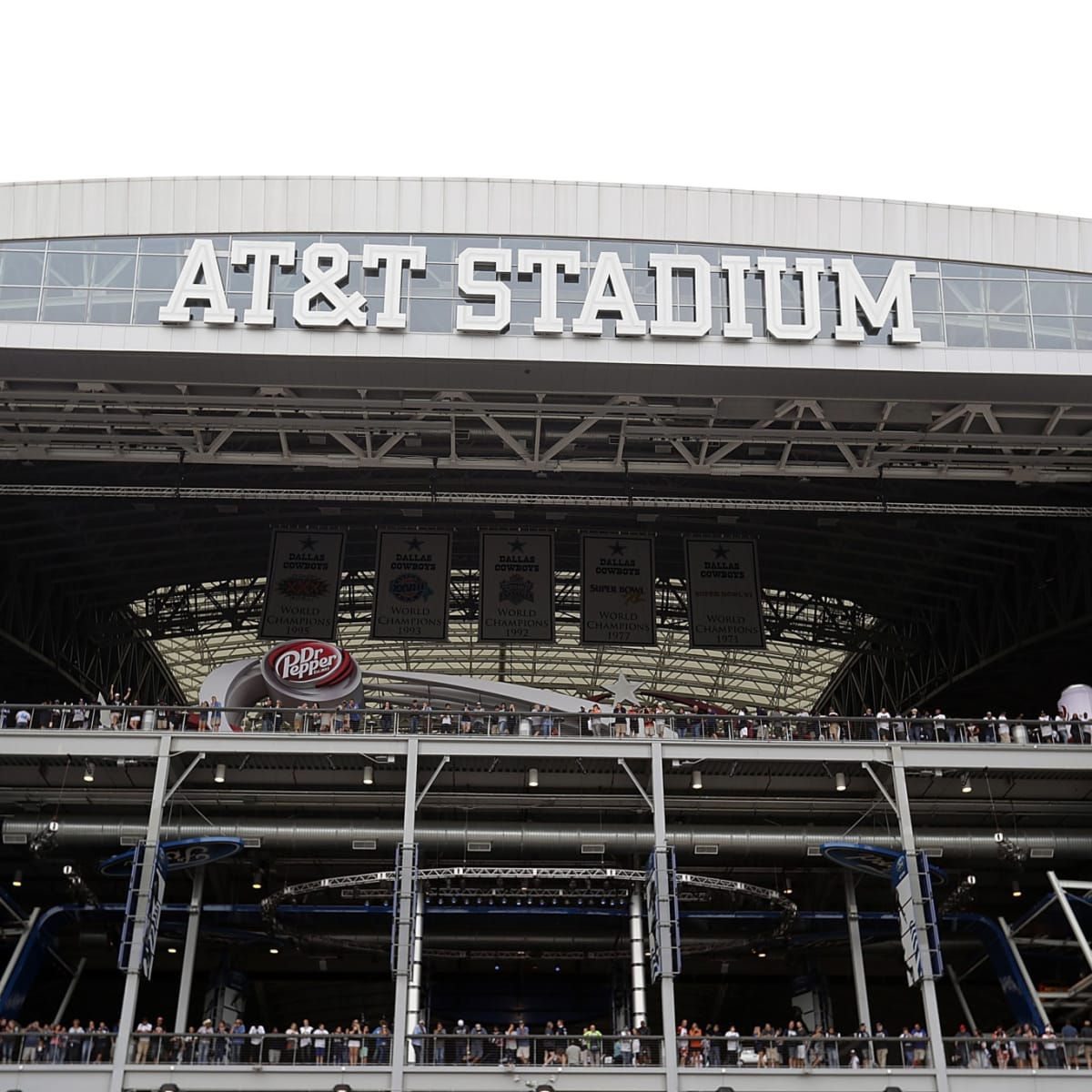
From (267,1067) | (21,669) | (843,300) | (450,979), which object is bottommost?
(267,1067)

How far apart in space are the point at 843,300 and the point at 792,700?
4375 cm

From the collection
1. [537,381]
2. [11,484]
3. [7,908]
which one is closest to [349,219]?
[537,381]

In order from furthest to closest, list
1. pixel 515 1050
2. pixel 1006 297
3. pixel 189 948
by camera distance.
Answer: pixel 1006 297 < pixel 189 948 < pixel 515 1050

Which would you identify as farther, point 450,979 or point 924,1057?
point 450,979

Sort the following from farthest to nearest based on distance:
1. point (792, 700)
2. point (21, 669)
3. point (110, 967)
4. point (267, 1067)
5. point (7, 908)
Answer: point (792, 700) < point (21, 669) < point (110, 967) < point (7, 908) < point (267, 1067)

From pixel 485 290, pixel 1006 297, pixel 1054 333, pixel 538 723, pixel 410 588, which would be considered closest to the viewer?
pixel 485 290

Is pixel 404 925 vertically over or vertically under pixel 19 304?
under

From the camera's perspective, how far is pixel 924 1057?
103 feet

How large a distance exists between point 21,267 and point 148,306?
3.93 metres

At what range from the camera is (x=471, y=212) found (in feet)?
121

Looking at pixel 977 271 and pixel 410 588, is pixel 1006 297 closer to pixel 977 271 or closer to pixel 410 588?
pixel 977 271

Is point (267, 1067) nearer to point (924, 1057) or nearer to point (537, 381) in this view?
point (924, 1057)

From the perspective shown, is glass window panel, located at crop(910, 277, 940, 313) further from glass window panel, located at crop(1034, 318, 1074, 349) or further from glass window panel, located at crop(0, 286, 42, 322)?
glass window panel, located at crop(0, 286, 42, 322)

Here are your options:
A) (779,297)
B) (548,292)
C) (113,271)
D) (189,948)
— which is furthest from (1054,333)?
(189,948)
